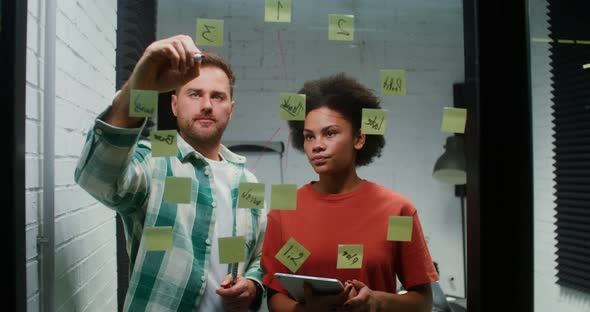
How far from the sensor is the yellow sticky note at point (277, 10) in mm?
1278

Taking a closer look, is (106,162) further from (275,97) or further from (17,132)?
(275,97)

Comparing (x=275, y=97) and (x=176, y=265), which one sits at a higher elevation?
(x=275, y=97)

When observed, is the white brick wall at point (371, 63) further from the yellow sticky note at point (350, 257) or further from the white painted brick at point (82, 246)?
the white painted brick at point (82, 246)

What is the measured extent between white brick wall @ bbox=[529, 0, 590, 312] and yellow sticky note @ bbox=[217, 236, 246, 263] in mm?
1811

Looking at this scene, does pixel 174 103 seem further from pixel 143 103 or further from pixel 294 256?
pixel 294 256

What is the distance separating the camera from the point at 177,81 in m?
1.18

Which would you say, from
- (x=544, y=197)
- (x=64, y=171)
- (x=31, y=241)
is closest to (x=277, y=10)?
(x=64, y=171)

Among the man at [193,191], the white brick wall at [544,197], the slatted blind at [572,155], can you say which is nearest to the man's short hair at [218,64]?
the man at [193,191]

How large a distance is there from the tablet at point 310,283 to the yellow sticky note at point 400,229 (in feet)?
0.71

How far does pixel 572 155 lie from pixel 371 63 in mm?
1569

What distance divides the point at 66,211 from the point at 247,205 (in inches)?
20.9

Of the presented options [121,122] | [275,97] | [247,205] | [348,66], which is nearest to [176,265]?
[247,205]

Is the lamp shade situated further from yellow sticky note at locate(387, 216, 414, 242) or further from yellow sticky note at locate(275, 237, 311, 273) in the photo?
yellow sticky note at locate(275, 237, 311, 273)

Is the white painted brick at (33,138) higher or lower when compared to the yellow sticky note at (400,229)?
higher
